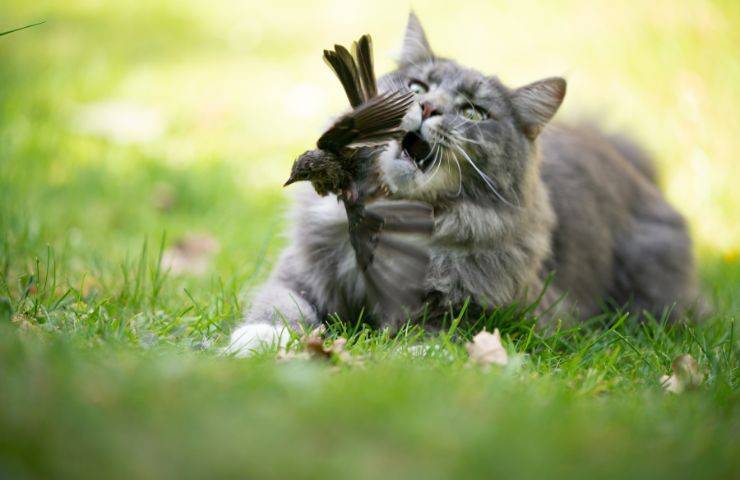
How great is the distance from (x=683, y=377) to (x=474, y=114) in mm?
1220

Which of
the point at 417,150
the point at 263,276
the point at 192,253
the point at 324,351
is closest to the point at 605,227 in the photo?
the point at 417,150

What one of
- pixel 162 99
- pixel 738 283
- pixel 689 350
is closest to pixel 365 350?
pixel 689 350

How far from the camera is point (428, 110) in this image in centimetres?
282

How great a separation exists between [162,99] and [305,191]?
3.72 metres

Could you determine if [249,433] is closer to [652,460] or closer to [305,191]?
[652,460]

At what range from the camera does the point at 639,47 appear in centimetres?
729

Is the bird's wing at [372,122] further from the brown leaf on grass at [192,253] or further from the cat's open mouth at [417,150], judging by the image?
the brown leaf on grass at [192,253]

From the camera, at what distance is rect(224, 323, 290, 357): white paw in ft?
7.98

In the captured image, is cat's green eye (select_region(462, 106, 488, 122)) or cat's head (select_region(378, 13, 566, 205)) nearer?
cat's head (select_region(378, 13, 566, 205))

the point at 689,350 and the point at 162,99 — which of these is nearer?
the point at 689,350

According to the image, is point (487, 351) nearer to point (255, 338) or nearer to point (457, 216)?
point (457, 216)

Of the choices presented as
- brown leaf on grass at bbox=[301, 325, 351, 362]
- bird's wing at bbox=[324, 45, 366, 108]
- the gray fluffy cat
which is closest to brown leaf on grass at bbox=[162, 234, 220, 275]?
the gray fluffy cat

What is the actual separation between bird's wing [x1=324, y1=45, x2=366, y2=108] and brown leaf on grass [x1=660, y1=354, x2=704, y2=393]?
1.37m

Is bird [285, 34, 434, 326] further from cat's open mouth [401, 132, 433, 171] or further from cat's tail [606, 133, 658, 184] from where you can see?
cat's tail [606, 133, 658, 184]
